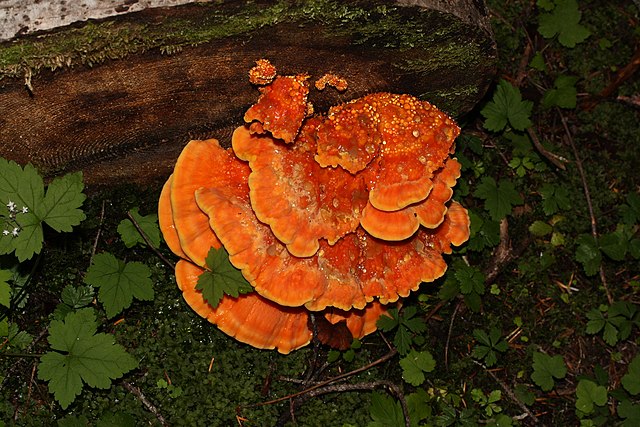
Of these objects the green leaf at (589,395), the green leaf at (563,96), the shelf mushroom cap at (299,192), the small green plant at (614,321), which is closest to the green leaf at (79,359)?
the shelf mushroom cap at (299,192)

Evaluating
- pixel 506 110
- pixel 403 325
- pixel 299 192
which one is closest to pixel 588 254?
pixel 506 110

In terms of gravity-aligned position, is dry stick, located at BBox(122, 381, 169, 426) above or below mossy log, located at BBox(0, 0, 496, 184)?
below

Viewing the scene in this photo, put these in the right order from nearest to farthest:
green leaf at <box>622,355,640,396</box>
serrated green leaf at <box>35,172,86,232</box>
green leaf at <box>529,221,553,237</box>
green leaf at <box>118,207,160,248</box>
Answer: serrated green leaf at <box>35,172,86,232</box> → green leaf at <box>118,207,160,248</box> → green leaf at <box>622,355,640,396</box> → green leaf at <box>529,221,553,237</box>

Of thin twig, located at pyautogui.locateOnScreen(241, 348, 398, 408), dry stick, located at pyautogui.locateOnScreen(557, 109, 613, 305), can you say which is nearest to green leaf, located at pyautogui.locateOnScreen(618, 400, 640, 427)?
dry stick, located at pyautogui.locateOnScreen(557, 109, 613, 305)

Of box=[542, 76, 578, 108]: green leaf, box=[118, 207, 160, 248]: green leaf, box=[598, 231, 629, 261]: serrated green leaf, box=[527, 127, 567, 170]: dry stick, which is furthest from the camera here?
box=[542, 76, 578, 108]: green leaf

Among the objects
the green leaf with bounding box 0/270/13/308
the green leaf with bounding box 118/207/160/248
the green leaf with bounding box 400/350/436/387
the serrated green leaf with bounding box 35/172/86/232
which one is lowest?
the green leaf with bounding box 400/350/436/387

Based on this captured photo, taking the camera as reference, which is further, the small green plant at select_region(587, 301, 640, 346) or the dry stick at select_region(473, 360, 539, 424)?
the small green plant at select_region(587, 301, 640, 346)

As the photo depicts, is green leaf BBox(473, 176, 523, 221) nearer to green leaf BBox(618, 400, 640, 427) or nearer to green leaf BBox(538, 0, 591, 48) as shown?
green leaf BBox(538, 0, 591, 48)
